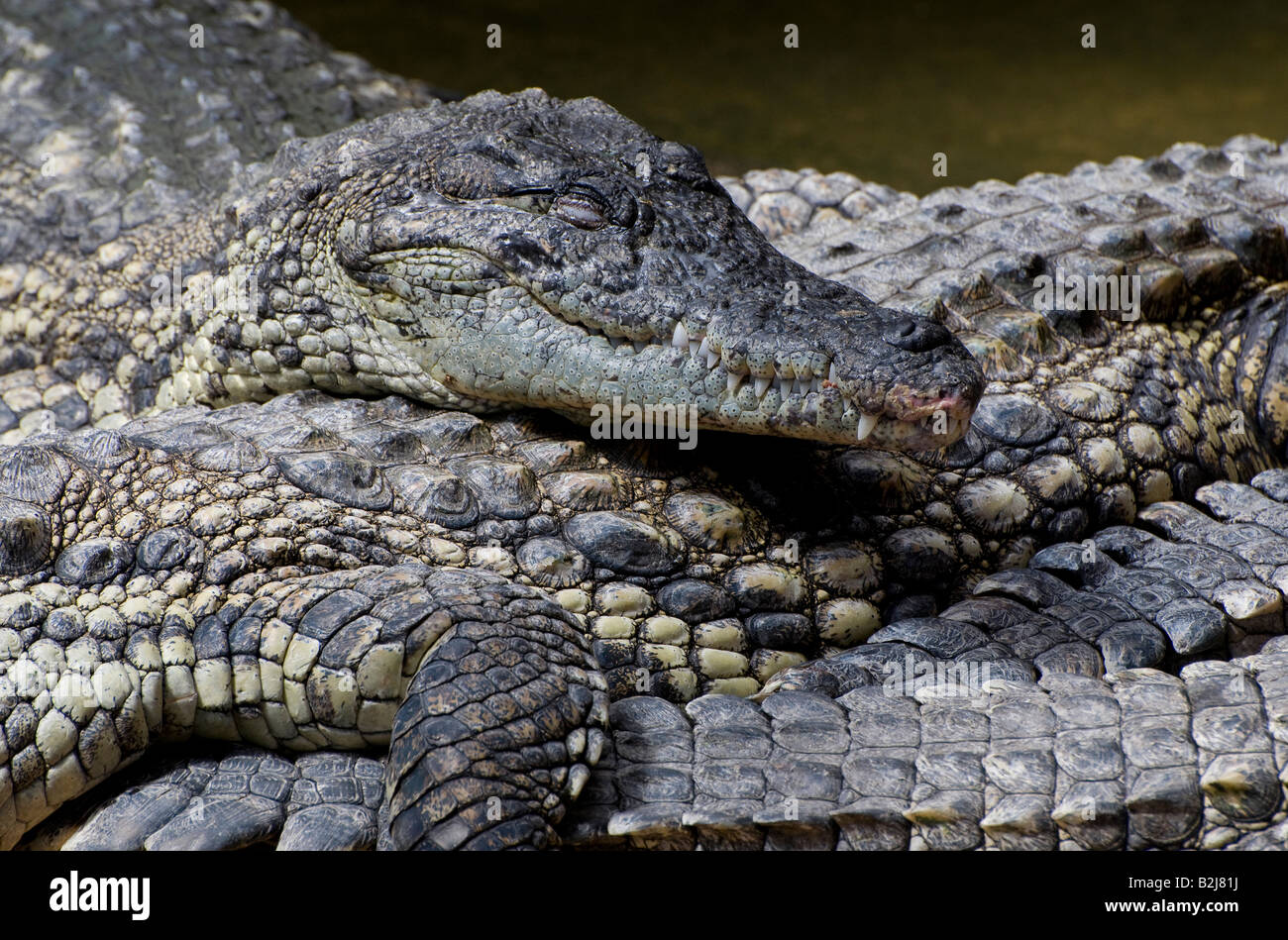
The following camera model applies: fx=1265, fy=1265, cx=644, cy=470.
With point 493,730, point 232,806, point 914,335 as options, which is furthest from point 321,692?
point 914,335

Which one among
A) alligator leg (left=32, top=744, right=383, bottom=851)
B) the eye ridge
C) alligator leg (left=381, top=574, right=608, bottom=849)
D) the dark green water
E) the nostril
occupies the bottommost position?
alligator leg (left=32, top=744, right=383, bottom=851)

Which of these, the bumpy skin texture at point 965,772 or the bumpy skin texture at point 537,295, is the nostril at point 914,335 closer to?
the bumpy skin texture at point 537,295

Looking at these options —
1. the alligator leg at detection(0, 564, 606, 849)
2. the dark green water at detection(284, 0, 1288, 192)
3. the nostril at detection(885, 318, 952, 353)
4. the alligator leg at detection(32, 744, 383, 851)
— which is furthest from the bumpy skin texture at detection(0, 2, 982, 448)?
the dark green water at detection(284, 0, 1288, 192)

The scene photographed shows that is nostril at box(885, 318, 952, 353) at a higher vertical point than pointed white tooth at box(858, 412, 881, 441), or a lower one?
higher

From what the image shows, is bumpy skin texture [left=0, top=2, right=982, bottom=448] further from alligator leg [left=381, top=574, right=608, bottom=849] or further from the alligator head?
alligator leg [left=381, top=574, right=608, bottom=849]

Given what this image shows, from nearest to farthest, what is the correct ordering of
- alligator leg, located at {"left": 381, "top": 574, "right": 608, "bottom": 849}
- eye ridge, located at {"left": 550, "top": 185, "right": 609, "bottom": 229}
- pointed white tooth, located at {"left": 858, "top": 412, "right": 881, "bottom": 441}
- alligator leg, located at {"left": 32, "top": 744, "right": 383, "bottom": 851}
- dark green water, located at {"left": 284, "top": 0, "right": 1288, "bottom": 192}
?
alligator leg, located at {"left": 381, "top": 574, "right": 608, "bottom": 849}
alligator leg, located at {"left": 32, "top": 744, "right": 383, "bottom": 851}
pointed white tooth, located at {"left": 858, "top": 412, "right": 881, "bottom": 441}
eye ridge, located at {"left": 550, "top": 185, "right": 609, "bottom": 229}
dark green water, located at {"left": 284, "top": 0, "right": 1288, "bottom": 192}

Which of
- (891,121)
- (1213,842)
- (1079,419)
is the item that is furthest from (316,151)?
(891,121)
